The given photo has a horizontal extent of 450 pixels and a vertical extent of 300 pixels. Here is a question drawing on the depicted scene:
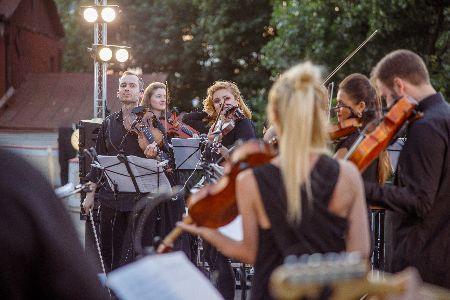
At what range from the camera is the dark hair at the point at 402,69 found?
4.22m

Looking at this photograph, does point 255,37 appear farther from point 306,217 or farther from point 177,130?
point 306,217

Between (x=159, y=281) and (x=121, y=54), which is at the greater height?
(x=121, y=54)

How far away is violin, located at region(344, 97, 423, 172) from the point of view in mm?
4035

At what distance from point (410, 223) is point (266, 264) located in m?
1.32

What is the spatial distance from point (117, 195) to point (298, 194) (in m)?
5.09

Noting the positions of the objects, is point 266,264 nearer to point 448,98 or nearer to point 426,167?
point 426,167

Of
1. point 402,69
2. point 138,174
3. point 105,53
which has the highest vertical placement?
point 105,53

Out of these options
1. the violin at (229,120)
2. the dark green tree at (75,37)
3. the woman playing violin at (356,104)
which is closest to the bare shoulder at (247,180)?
the woman playing violin at (356,104)

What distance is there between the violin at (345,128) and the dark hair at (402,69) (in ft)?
Result: 3.68

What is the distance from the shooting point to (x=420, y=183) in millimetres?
4090

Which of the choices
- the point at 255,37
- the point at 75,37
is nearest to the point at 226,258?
the point at 255,37

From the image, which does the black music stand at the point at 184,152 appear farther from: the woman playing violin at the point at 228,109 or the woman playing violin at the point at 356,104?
the woman playing violin at the point at 356,104

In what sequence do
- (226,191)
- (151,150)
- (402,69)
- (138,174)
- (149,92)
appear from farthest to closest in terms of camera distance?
1. (149,92)
2. (151,150)
3. (138,174)
4. (402,69)
5. (226,191)

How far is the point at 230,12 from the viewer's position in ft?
86.6
